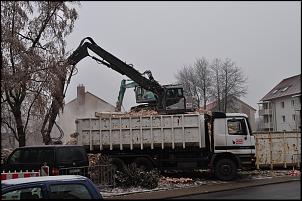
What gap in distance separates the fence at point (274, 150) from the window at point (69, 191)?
16399 millimetres

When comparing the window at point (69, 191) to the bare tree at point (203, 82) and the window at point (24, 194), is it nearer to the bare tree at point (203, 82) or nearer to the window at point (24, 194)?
the window at point (24, 194)

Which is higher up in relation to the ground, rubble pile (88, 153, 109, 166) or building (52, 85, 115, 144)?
building (52, 85, 115, 144)

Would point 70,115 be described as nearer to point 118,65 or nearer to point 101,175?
point 118,65

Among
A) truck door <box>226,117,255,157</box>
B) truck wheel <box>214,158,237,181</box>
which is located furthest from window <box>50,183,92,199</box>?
truck wheel <box>214,158,237,181</box>

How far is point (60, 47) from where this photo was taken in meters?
19.7

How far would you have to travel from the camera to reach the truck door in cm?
1767

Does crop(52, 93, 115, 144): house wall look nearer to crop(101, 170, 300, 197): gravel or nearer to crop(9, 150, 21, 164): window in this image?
crop(9, 150, 21, 164): window

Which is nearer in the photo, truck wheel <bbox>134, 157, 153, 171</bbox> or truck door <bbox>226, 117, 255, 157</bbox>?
truck door <bbox>226, 117, 255, 157</bbox>

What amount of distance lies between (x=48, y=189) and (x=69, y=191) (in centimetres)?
30

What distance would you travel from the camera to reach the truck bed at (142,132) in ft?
57.9

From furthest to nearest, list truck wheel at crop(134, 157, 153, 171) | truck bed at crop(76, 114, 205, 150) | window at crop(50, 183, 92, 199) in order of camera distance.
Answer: truck wheel at crop(134, 157, 153, 171) < truck bed at crop(76, 114, 205, 150) < window at crop(50, 183, 92, 199)

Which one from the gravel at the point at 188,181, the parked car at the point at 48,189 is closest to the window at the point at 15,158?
the gravel at the point at 188,181

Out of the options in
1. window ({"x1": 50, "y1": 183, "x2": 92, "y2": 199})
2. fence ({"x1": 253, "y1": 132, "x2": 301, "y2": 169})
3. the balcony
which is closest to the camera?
window ({"x1": 50, "y1": 183, "x2": 92, "y2": 199})

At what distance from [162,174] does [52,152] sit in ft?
21.4
